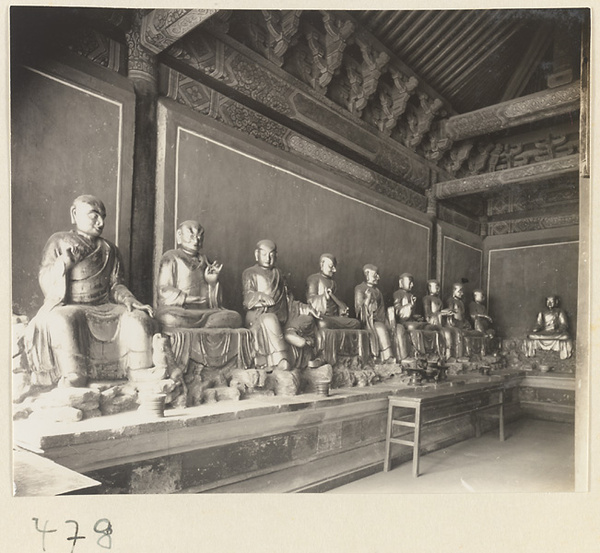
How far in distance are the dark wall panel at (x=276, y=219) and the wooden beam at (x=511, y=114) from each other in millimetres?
1928

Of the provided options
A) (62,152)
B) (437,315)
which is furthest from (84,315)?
(437,315)

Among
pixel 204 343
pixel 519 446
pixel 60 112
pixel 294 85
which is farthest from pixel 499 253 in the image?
pixel 60 112

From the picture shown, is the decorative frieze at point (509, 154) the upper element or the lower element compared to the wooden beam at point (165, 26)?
upper

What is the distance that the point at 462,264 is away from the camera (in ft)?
32.2

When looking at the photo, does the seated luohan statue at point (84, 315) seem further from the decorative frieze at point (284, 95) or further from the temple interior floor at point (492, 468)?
the decorative frieze at point (284, 95)

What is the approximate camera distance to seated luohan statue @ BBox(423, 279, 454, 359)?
25.6 ft

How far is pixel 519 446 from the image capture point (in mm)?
5895

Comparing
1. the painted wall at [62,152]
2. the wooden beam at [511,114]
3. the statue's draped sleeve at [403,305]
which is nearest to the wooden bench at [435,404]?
the statue's draped sleeve at [403,305]

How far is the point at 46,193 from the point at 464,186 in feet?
24.8

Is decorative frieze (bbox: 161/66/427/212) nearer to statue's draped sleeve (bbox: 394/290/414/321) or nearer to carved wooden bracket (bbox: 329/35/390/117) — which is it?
carved wooden bracket (bbox: 329/35/390/117)

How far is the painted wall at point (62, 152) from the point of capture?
12.4 feet

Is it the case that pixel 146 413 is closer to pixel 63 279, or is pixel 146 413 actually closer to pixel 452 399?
pixel 63 279

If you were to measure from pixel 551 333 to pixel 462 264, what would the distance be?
2.09 m

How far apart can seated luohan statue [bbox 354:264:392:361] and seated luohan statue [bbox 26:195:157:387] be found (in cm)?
337
